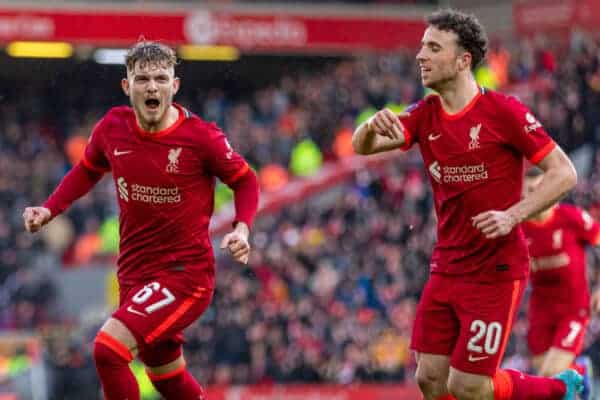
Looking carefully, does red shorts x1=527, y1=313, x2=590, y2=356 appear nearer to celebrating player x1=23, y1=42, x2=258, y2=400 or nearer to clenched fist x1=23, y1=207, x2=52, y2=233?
celebrating player x1=23, y1=42, x2=258, y2=400

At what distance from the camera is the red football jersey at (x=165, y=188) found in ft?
25.1

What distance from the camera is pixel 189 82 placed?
30375 millimetres

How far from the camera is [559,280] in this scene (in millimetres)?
10586

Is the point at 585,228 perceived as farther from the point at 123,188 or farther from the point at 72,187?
the point at 72,187

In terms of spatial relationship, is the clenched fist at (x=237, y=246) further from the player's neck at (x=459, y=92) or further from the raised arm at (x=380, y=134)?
the player's neck at (x=459, y=92)

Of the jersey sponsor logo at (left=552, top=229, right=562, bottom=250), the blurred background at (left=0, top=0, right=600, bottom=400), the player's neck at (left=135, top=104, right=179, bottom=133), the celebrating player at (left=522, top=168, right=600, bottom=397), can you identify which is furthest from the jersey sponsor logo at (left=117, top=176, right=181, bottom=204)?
the blurred background at (left=0, top=0, right=600, bottom=400)

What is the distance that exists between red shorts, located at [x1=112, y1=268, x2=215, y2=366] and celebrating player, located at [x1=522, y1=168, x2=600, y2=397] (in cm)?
346

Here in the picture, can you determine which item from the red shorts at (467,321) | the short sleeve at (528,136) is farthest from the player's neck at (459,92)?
the red shorts at (467,321)

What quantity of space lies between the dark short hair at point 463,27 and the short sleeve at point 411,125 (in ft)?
1.33

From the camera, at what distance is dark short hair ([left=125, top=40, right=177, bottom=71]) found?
24.8ft

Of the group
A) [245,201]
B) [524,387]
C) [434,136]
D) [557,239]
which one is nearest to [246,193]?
[245,201]

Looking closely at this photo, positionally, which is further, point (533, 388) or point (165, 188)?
point (533, 388)

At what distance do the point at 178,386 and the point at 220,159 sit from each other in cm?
134

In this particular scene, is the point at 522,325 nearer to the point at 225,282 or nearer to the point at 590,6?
the point at 225,282
